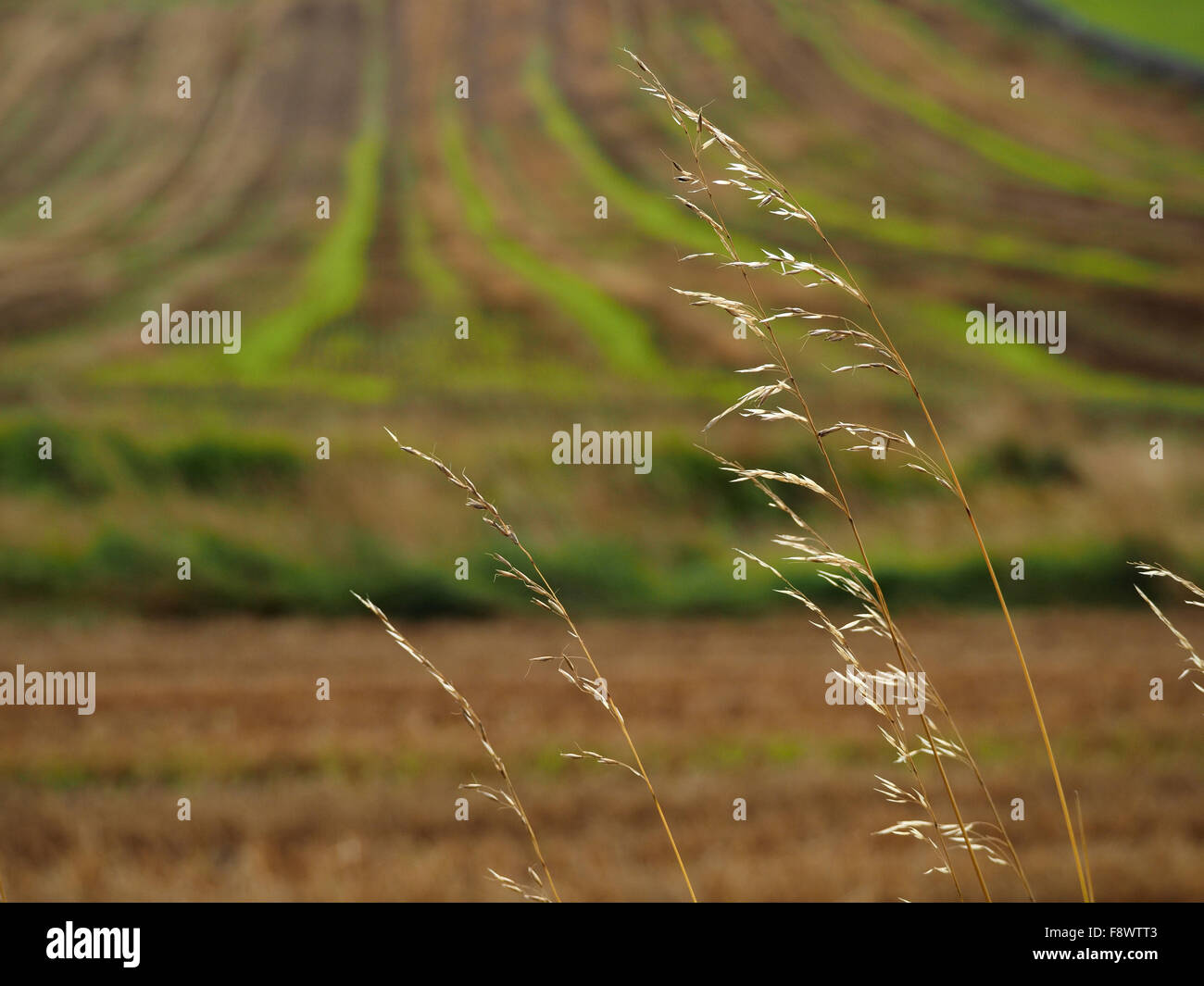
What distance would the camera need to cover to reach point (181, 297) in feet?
66.3

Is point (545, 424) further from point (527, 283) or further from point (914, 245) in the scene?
point (914, 245)

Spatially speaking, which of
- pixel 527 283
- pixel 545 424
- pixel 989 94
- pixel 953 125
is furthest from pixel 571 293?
pixel 989 94

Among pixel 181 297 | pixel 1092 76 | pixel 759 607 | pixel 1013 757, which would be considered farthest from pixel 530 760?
pixel 1092 76

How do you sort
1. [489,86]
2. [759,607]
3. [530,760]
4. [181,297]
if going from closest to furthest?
[530,760] < [759,607] < [181,297] < [489,86]

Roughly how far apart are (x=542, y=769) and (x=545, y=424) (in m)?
8.46

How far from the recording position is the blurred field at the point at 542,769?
458cm

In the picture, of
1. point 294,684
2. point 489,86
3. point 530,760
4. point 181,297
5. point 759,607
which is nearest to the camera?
point 530,760

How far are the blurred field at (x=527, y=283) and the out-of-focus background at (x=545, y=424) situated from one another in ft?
0.32

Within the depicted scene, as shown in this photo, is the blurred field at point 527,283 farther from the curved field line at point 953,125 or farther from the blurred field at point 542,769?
the blurred field at point 542,769

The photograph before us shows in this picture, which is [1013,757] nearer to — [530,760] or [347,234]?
[530,760]

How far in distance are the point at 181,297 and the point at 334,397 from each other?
6.78 meters

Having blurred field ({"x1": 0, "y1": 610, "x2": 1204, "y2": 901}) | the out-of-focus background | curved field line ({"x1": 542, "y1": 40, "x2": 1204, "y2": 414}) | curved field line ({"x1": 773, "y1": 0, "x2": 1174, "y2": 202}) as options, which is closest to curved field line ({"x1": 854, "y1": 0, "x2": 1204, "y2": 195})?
the out-of-focus background

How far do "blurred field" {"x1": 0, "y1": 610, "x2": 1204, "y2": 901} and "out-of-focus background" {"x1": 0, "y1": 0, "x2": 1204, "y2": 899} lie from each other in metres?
0.04

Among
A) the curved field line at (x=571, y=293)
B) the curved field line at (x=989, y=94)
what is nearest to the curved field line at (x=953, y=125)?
the curved field line at (x=989, y=94)
